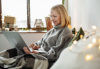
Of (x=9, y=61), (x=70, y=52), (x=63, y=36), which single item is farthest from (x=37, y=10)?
(x=70, y=52)

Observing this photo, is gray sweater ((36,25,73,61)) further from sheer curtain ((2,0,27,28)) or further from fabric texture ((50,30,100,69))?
sheer curtain ((2,0,27,28))

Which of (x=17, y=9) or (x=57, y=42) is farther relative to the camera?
(x=17, y=9)

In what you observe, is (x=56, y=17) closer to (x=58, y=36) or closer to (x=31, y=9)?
(x=58, y=36)

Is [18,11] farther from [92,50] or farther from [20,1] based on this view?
[92,50]

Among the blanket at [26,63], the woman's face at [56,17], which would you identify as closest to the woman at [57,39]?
the woman's face at [56,17]

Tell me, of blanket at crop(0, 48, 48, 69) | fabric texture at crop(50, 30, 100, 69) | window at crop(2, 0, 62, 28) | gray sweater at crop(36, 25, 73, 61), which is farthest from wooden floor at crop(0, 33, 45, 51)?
fabric texture at crop(50, 30, 100, 69)

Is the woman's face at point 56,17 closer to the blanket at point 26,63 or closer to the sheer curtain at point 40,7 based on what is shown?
the blanket at point 26,63

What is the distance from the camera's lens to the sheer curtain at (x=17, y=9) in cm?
379

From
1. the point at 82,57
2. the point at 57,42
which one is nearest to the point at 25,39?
the point at 57,42

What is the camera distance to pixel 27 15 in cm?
385

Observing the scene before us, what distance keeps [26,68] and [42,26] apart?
8.42ft

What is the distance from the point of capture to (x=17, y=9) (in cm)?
382

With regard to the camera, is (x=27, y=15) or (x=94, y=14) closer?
(x=94, y=14)

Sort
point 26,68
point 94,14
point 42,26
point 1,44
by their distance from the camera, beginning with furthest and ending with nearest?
1. point 42,26
2. point 1,44
3. point 94,14
4. point 26,68
